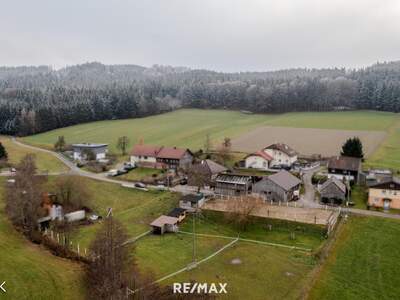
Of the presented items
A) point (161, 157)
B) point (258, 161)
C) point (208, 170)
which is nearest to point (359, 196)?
point (258, 161)

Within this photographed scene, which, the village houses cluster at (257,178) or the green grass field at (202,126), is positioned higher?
the green grass field at (202,126)

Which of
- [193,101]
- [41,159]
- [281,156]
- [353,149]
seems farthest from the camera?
[193,101]

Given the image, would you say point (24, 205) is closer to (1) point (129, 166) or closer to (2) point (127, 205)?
(2) point (127, 205)

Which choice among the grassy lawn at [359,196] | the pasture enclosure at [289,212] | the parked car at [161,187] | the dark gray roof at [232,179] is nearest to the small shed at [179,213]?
the pasture enclosure at [289,212]

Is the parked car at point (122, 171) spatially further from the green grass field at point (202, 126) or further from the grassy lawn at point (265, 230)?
the grassy lawn at point (265, 230)

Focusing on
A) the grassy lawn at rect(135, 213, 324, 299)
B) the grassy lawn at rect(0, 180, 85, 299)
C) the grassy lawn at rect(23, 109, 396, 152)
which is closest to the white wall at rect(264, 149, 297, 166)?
the grassy lawn at rect(23, 109, 396, 152)

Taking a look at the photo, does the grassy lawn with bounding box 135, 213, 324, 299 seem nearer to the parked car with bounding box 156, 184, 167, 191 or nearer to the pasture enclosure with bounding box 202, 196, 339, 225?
the pasture enclosure with bounding box 202, 196, 339, 225
